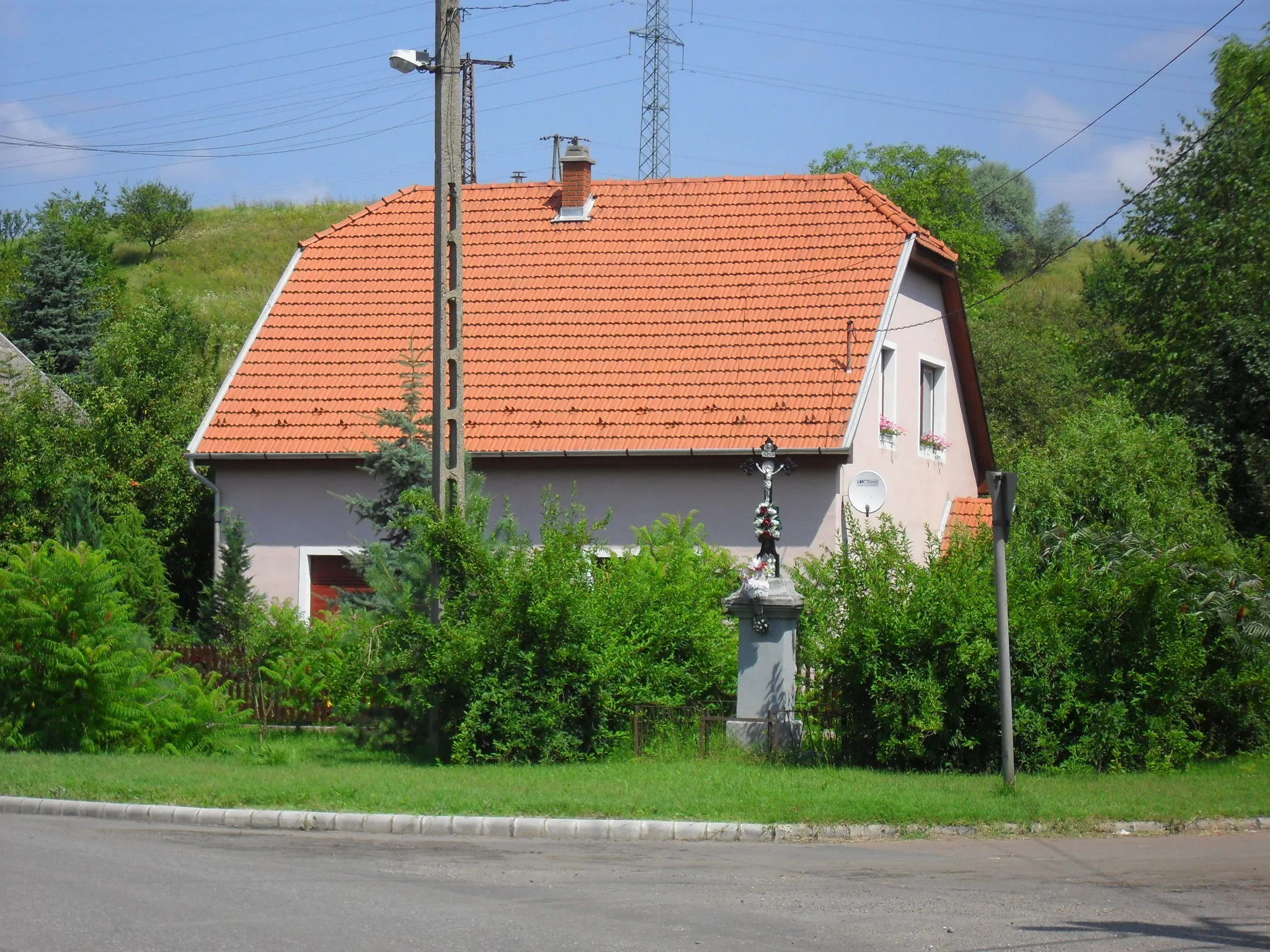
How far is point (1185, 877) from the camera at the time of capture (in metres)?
9.40

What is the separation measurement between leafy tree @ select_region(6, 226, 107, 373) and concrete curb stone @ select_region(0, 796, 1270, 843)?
45905 mm

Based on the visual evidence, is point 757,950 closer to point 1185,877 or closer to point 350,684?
point 1185,877

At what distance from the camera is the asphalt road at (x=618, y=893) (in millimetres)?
7262

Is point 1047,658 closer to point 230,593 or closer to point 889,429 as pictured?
point 889,429

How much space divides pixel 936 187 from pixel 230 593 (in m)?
45.6

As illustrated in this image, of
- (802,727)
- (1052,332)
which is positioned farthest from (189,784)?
(1052,332)

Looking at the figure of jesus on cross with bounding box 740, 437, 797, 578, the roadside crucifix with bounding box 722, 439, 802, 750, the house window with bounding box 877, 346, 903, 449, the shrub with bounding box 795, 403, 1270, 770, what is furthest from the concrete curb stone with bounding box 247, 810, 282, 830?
the house window with bounding box 877, 346, 903, 449

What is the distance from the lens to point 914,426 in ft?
81.9

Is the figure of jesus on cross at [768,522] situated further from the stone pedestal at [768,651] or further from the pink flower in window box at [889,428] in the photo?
the pink flower in window box at [889,428]

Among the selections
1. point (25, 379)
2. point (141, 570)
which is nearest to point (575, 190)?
point (141, 570)

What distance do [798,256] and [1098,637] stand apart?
1128 cm

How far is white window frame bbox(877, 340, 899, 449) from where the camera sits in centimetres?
2353

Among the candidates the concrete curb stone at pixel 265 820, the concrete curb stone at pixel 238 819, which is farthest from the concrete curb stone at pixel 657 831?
the concrete curb stone at pixel 238 819

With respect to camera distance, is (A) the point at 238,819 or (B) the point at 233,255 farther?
(B) the point at 233,255
